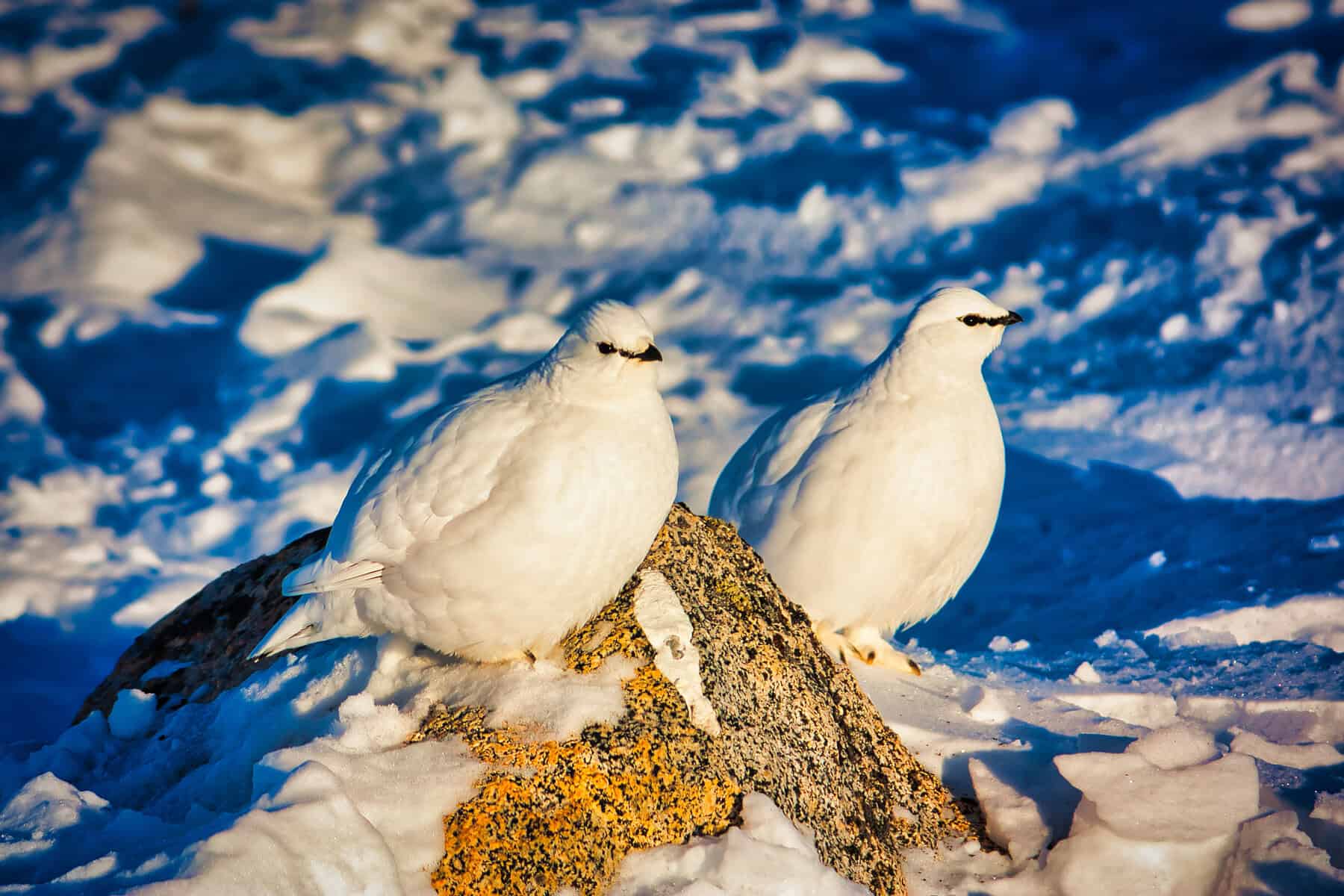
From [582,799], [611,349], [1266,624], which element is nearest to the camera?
[582,799]

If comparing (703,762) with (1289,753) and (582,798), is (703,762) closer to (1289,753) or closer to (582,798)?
(582,798)

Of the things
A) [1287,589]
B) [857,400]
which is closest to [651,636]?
[857,400]

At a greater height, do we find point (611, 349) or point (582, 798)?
point (611, 349)

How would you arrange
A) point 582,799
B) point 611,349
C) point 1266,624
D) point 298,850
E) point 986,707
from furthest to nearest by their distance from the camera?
1. point 1266,624
2. point 986,707
3. point 611,349
4. point 582,799
5. point 298,850

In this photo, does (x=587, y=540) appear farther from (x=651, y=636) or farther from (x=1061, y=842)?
(x=1061, y=842)

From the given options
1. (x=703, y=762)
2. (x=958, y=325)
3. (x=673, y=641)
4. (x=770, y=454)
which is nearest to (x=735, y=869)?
(x=703, y=762)

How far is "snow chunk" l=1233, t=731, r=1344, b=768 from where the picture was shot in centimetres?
305

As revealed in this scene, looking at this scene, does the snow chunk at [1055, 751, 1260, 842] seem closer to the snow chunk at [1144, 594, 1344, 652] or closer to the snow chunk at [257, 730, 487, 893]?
the snow chunk at [257, 730, 487, 893]

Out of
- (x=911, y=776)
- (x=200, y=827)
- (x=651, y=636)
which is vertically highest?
(x=200, y=827)

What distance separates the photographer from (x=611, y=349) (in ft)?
9.20

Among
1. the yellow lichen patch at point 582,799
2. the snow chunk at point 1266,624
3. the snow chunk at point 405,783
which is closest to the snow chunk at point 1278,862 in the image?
the yellow lichen patch at point 582,799

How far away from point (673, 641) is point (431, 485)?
2.63 ft

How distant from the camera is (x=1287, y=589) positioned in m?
6.34

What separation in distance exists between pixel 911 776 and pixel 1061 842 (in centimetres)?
51
